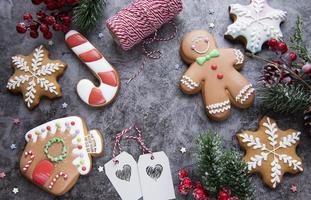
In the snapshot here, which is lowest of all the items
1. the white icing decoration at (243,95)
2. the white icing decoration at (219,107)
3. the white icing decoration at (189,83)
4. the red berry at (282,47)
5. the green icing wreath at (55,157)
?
the green icing wreath at (55,157)

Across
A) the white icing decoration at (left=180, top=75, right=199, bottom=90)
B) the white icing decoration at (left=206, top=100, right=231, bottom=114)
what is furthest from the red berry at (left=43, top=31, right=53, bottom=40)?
the white icing decoration at (left=206, top=100, right=231, bottom=114)

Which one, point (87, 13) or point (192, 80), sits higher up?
point (87, 13)

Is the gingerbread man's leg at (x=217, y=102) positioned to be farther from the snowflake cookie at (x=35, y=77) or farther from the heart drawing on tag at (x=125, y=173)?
the snowflake cookie at (x=35, y=77)

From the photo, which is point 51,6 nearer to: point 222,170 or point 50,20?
point 50,20

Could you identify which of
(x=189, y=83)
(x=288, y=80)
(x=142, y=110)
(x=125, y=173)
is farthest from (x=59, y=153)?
(x=288, y=80)

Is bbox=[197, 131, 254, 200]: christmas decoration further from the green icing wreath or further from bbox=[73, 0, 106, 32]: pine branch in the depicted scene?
bbox=[73, 0, 106, 32]: pine branch

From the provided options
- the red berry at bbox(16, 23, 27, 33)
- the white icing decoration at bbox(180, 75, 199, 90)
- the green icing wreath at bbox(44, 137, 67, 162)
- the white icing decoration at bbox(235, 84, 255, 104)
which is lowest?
the green icing wreath at bbox(44, 137, 67, 162)

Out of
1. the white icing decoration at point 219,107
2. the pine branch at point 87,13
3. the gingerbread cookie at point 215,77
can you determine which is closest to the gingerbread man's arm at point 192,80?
the gingerbread cookie at point 215,77
